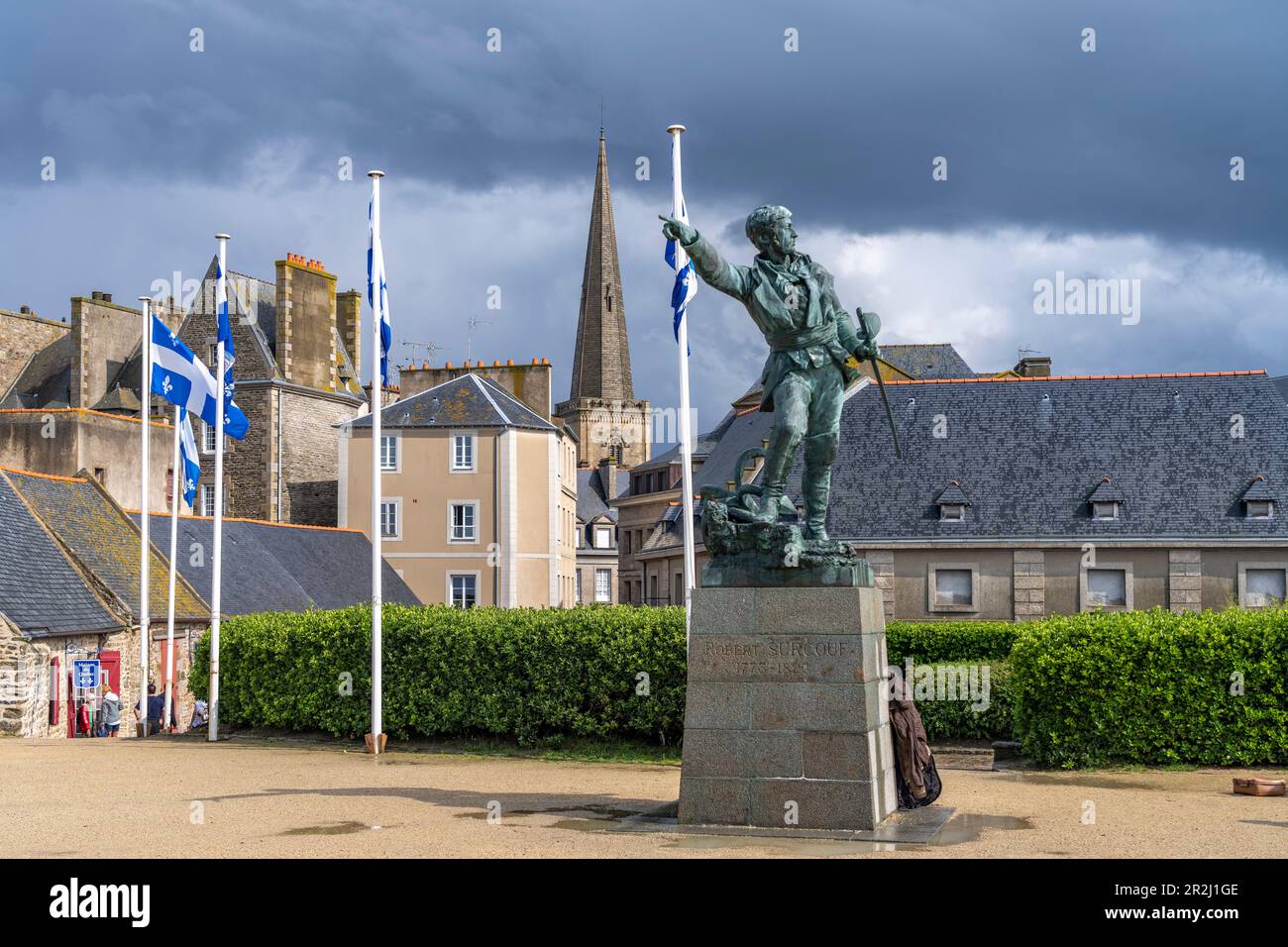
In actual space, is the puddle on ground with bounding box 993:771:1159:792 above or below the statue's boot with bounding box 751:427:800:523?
below

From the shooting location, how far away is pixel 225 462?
5569cm

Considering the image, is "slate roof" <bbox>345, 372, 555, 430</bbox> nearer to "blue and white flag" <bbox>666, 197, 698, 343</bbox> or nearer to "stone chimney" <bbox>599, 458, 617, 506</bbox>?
"blue and white flag" <bbox>666, 197, 698, 343</bbox>

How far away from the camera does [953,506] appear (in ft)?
135

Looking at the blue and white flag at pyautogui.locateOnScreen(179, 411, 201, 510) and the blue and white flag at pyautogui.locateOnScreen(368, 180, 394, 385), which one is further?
the blue and white flag at pyautogui.locateOnScreen(179, 411, 201, 510)

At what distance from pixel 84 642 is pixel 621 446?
11258cm

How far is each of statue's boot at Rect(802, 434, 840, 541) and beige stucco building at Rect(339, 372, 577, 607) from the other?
136 feet

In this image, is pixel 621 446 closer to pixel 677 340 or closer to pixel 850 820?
pixel 677 340

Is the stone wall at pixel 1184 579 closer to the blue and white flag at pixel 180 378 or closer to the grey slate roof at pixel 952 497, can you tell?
the grey slate roof at pixel 952 497

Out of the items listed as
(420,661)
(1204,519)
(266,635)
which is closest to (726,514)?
(420,661)

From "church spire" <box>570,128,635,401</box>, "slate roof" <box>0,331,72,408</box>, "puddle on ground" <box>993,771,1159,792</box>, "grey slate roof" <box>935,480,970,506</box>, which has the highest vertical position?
"church spire" <box>570,128,635,401</box>

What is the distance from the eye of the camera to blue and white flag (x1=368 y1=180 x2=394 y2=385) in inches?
912

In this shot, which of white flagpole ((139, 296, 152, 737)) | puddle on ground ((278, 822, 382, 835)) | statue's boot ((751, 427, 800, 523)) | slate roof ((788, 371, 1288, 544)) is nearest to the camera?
puddle on ground ((278, 822, 382, 835))

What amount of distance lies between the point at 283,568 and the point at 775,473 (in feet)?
99.4

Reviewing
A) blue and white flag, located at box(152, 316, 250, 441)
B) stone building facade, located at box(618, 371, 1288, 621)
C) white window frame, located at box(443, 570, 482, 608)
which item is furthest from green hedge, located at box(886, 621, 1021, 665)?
white window frame, located at box(443, 570, 482, 608)
